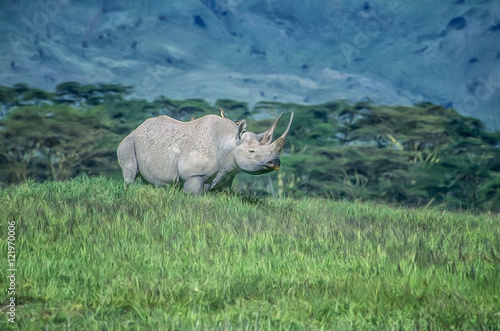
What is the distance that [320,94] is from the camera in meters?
15.9

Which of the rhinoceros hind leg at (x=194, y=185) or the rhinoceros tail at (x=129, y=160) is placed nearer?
the rhinoceros hind leg at (x=194, y=185)

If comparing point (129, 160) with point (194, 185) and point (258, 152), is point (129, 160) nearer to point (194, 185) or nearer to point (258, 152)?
point (194, 185)

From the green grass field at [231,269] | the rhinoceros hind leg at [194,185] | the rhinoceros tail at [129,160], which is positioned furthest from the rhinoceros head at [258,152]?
the rhinoceros tail at [129,160]

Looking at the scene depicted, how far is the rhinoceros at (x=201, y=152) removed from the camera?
6.18 metres

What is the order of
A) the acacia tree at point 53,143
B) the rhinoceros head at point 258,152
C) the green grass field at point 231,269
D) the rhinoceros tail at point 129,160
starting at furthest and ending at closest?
the acacia tree at point 53,143 → the rhinoceros tail at point 129,160 → the rhinoceros head at point 258,152 → the green grass field at point 231,269

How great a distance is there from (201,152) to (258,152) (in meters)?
0.62

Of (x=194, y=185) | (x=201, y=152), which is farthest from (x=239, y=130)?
(x=194, y=185)

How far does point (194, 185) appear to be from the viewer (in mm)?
6383

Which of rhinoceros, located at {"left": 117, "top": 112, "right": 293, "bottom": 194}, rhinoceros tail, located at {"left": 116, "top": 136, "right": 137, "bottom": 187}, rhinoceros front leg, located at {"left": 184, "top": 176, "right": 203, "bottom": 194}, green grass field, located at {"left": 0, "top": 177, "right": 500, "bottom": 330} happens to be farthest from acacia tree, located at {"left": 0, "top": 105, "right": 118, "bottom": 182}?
green grass field, located at {"left": 0, "top": 177, "right": 500, "bottom": 330}

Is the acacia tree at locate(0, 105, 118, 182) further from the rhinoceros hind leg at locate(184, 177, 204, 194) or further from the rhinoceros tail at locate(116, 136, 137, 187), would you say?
the rhinoceros hind leg at locate(184, 177, 204, 194)

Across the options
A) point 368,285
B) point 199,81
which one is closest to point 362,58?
point 199,81

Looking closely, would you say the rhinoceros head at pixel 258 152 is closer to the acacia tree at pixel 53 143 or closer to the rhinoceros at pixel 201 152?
→ the rhinoceros at pixel 201 152

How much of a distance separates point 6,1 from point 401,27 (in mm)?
9368

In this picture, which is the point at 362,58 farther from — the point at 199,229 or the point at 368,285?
the point at 368,285
